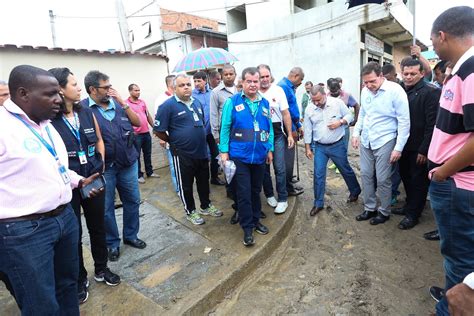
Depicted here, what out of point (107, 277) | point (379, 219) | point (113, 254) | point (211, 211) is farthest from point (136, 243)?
point (379, 219)

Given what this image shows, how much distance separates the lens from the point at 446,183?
6.65ft

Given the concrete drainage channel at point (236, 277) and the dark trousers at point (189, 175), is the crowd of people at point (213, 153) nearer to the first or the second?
the dark trousers at point (189, 175)

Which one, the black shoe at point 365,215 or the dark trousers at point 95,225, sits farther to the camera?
the black shoe at point 365,215

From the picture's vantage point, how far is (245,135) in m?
3.43

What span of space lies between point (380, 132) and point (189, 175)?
253cm

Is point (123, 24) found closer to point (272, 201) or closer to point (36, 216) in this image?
point (272, 201)

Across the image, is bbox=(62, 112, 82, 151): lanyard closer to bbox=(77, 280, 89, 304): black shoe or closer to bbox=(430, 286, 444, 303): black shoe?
bbox=(77, 280, 89, 304): black shoe

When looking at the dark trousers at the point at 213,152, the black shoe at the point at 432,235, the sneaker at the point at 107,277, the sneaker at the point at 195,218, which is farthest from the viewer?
the dark trousers at the point at 213,152

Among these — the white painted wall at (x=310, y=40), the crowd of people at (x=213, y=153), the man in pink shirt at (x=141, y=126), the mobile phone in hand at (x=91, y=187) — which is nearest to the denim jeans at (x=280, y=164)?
the crowd of people at (x=213, y=153)

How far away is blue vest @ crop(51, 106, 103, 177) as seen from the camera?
249 cm

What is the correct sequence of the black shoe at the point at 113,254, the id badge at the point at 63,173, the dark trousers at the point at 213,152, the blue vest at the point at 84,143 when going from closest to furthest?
1. the id badge at the point at 63,173
2. the blue vest at the point at 84,143
3. the black shoe at the point at 113,254
4. the dark trousers at the point at 213,152

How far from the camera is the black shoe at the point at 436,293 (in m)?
2.64

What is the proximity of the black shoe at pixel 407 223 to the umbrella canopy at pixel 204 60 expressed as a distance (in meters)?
3.81

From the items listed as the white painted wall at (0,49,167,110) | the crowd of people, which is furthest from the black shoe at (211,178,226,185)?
the white painted wall at (0,49,167,110)
